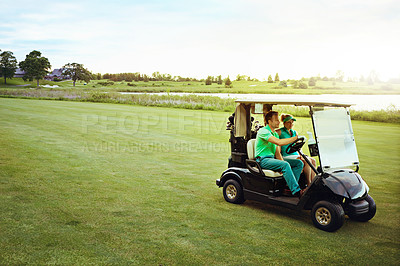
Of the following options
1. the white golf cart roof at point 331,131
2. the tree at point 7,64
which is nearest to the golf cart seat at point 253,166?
the white golf cart roof at point 331,131

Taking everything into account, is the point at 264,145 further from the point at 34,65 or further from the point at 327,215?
the point at 34,65

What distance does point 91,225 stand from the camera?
5.05 metres

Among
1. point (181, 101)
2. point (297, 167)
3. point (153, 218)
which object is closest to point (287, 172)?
point (297, 167)

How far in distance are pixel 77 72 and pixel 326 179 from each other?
10237 centimetres

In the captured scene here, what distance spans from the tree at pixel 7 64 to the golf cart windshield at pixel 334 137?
88725mm

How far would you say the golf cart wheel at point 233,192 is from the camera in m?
6.32

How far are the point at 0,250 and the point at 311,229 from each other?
13.8ft

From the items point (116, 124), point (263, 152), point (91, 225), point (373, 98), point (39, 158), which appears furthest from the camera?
point (373, 98)

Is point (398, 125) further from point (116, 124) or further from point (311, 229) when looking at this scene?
point (311, 229)

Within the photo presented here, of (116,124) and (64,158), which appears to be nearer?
(64,158)

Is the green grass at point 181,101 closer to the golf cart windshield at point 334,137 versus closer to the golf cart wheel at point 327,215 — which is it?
the golf cart windshield at point 334,137

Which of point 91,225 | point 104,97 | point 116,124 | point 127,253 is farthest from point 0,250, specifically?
point 104,97

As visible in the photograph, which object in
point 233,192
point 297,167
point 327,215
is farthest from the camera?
point 233,192

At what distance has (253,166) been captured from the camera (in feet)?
20.3
